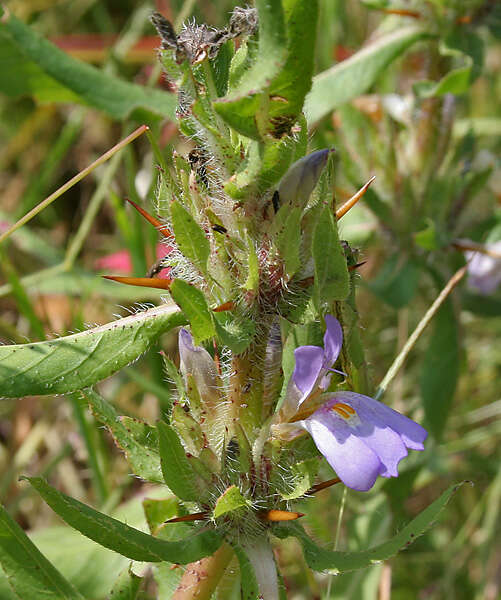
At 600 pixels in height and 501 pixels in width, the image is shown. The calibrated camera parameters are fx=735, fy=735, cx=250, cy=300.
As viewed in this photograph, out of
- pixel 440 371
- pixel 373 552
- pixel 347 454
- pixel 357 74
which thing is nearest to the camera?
pixel 347 454

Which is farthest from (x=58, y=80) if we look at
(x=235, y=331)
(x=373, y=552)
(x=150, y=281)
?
(x=373, y=552)

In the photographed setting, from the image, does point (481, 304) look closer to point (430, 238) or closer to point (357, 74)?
point (430, 238)

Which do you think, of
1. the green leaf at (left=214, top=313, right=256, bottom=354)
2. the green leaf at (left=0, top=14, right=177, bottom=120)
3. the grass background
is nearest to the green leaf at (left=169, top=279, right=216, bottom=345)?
the green leaf at (left=214, top=313, right=256, bottom=354)

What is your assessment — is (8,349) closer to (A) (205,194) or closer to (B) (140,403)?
(A) (205,194)

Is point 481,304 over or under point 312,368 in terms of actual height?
under

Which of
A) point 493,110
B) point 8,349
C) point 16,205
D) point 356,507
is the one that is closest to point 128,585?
point 8,349

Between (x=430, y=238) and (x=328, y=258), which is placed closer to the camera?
(x=328, y=258)

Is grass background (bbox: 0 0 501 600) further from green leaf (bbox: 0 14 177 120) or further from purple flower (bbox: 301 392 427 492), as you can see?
purple flower (bbox: 301 392 427 492)

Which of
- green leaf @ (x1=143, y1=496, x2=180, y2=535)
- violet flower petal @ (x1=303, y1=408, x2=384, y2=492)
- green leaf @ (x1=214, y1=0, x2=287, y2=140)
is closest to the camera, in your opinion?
green leaf @ (x1=214, y1=0, x2=287, y2=140)

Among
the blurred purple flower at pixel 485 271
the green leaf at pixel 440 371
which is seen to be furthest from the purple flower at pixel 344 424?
the blurred purple flower at pixel 485 271
